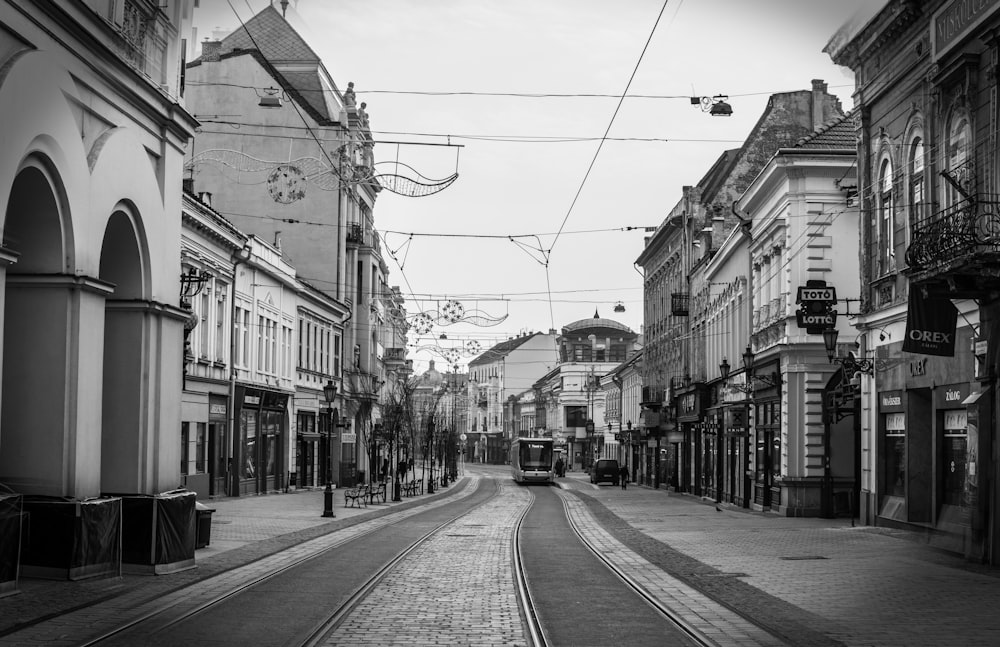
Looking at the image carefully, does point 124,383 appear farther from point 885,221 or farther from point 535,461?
point 535,461

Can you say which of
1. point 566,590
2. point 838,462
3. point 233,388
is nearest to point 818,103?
point 838,462

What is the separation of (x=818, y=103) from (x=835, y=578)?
3581 cm

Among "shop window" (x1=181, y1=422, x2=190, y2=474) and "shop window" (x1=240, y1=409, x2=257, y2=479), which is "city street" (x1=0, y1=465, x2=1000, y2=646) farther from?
"shop window" (x1=240, y1=409, x2=257, y2=479)

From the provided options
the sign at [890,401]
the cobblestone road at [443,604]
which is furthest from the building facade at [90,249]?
the sign at [890,401]

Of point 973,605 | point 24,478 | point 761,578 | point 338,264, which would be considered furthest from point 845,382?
point 338,264

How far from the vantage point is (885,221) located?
25.3 m

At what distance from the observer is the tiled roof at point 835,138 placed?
33469 mm

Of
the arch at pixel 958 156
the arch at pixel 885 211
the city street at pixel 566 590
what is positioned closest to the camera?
the city street at pixel 566 590

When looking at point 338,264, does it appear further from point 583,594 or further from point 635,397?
point 583,594

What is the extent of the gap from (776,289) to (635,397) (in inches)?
1754

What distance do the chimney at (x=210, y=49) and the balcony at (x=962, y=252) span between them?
42893 millimetres

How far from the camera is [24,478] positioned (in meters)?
14.1

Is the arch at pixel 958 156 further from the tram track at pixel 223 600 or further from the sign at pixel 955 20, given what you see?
the tram track at pixel 223 600

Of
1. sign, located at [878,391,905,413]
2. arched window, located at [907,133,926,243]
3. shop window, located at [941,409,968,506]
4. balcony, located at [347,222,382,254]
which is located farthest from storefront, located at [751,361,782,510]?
balcony, located at [347,222,382,254]
